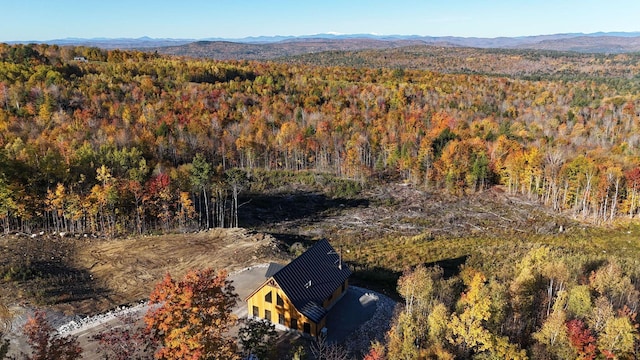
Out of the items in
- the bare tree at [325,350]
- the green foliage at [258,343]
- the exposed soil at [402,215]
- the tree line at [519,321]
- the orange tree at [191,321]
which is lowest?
the exposed soil at [402,215]

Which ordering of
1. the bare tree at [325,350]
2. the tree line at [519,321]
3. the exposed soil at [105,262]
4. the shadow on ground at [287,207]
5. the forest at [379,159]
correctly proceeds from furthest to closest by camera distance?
the shadow on ground at [287,207] < the exposed soil at [105,262] < the forest at [379,159] < the bare tree at [325,350] < the tree line at [519,321]

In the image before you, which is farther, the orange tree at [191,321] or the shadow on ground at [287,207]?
the shadow on ground at [287,207]

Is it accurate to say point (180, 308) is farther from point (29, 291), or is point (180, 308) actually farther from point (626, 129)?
point (626, 129)

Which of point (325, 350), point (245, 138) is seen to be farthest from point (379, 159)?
point (325, 350)

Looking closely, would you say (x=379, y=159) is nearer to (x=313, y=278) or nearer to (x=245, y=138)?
(x=245, y=138)

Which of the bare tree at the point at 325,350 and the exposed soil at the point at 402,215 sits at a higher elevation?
the bare tree at the point at 325,350

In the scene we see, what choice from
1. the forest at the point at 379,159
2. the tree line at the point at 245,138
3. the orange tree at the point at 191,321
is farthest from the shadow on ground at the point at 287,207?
the orange tree at the point at 191,321

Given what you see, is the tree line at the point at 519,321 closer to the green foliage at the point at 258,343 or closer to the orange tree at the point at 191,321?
the green foliage at the point at 258,343

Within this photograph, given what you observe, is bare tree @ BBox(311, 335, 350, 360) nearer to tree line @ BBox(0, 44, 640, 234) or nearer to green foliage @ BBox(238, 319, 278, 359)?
green foliage @ BBox(238, 319, 278, 359)
